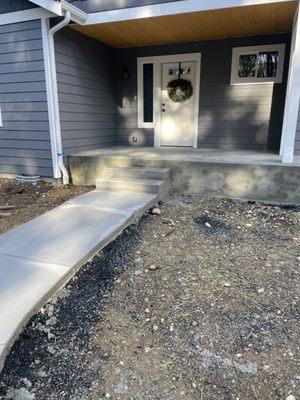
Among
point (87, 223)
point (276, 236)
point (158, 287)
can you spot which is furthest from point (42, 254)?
point (276, 236)

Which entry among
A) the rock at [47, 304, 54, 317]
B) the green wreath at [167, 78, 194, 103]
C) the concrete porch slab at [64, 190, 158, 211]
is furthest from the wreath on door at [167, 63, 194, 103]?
the rock at [47, 304, 54, 317]

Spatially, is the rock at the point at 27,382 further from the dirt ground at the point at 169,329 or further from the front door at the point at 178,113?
the front door at the point at 178,113

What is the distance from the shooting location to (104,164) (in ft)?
15.8

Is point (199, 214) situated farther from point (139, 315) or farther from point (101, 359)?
point (101, 359)

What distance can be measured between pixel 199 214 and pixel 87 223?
4.64ft

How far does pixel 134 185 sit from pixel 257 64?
3375 mm

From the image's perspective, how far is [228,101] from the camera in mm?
5832

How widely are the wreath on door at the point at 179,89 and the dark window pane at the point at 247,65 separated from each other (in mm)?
984

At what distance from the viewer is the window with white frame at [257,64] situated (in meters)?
5.35

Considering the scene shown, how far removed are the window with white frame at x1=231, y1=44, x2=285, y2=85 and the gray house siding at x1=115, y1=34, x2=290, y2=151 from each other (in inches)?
3.4

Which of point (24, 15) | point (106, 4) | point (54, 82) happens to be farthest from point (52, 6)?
point (54, 82)

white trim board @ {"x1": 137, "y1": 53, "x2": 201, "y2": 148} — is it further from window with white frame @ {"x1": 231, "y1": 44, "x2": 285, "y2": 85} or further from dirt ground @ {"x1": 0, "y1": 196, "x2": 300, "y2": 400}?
dirt ground @ {"x1": 0, "y1": 196, "x2": 300, "y2": 400}

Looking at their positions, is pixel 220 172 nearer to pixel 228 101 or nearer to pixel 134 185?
pixel 134 185

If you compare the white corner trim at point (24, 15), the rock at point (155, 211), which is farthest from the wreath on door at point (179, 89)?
the rock at point (155, 211)
